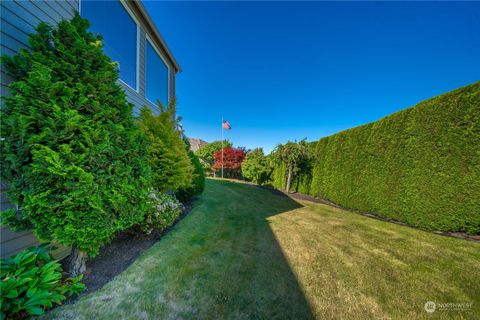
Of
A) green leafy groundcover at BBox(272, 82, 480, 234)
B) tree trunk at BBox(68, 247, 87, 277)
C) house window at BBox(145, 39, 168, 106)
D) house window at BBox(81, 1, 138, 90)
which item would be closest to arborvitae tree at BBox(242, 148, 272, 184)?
green leafy groundcover at BBox(272, 82, 480, 234)

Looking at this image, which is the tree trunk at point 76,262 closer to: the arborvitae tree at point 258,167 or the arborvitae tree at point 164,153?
the arborvitae tree at point 164,153

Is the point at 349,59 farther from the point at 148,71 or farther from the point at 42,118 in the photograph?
the point at 42,118

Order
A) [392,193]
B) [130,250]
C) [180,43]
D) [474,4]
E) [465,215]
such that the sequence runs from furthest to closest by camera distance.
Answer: [180,43]
[392,193]
[474,4]
[465,215]
[130,250]

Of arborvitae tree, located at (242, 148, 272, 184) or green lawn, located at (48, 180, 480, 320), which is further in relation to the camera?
arborvitae tree, located at (242, 148, 272, 184)

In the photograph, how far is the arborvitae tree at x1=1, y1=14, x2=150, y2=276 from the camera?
168cm

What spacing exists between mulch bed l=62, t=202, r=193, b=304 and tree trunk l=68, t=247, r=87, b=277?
104 millimetres

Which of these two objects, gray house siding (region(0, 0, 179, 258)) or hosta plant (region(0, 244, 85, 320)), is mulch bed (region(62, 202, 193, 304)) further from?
gray house siding (region(0, 0, 179, 258))

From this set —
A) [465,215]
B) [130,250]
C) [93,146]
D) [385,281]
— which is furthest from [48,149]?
[465,215]

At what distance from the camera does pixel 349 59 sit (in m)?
8.48

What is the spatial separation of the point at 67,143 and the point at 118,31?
3.95 meters

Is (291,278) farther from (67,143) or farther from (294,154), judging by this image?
(294,154)

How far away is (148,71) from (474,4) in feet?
29.8

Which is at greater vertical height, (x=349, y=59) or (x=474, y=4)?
A: (x=349, y=59)

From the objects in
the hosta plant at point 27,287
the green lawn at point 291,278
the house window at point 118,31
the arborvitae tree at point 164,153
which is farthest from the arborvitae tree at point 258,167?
the hosta plant at point 27,287
